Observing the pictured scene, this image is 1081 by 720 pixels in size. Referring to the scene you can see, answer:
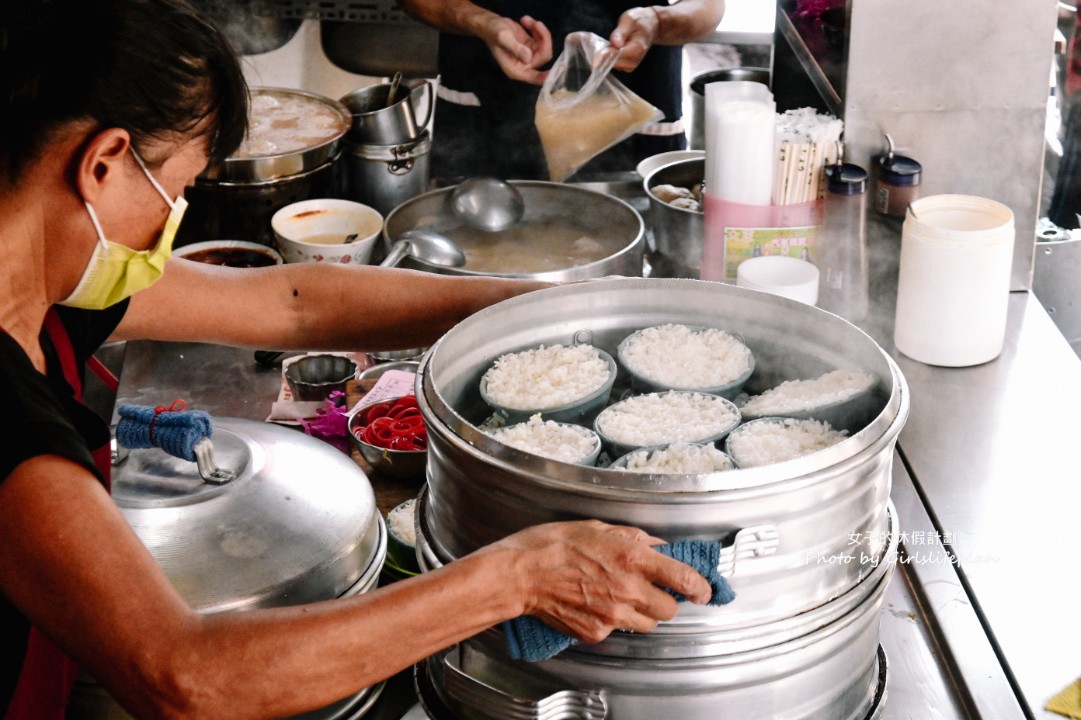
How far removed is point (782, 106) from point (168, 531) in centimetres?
265

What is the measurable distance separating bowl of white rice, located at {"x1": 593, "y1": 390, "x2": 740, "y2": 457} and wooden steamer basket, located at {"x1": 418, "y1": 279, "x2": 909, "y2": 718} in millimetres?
219

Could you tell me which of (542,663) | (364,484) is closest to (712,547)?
(542,663)

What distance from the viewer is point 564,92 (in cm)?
314

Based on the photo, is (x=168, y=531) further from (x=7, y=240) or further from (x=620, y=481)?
(x=620, y=481)

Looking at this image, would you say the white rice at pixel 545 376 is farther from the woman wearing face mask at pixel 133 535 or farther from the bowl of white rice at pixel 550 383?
the woman wearing face mask at pixel 133 535

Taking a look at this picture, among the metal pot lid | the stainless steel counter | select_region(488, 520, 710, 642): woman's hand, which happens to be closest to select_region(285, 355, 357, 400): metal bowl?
the stainless steel counter

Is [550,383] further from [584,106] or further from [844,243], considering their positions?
[584,106]

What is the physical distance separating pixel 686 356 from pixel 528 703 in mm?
668

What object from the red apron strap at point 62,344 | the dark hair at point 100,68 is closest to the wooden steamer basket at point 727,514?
the dark hair at point 100,68

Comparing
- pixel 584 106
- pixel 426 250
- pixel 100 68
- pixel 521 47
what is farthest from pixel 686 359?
pixel 521 47

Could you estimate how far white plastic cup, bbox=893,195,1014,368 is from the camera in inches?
95.5

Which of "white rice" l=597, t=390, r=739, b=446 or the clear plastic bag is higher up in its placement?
the clear plastic bag

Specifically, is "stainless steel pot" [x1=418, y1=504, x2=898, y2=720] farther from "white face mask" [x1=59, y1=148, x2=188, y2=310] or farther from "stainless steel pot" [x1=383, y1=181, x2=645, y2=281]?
"stainless steel pot" [x1=383, y1=181, x2=645, y2=281]

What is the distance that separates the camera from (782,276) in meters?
2.53
